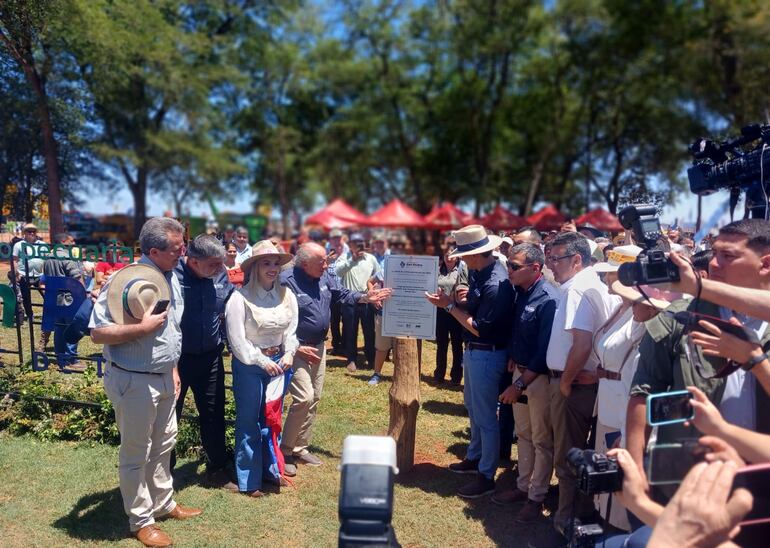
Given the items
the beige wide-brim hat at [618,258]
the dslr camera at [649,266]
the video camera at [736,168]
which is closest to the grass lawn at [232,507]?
the beige wide-brim hat at [618,258]

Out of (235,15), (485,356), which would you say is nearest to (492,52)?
(235,15)

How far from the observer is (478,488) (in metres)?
4.99

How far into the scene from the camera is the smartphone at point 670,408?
2240 millimetres

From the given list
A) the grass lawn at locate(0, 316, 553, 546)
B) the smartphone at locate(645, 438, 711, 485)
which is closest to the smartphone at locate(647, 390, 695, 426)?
the smartphone at locate(645, 438, 711, 485)

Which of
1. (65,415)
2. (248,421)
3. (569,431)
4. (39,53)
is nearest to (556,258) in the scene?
(569,431)

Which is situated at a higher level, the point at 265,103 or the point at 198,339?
the point at 265,103

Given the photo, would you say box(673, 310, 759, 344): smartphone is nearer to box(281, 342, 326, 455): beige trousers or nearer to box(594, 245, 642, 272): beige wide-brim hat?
box(594, 245, 642, 272): beige wide-brim hat

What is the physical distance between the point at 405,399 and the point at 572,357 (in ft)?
5.57

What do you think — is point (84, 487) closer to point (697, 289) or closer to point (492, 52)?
point (697, 289)

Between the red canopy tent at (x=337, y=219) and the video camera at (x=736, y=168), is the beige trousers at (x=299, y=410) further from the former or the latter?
the red canopy tent at (x=337, y=219)

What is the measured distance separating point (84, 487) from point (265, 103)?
30.8 meters

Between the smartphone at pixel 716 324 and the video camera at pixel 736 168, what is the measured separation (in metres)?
2.13

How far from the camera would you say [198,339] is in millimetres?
4633

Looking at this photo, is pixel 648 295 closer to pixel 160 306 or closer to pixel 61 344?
pixel 160 306
